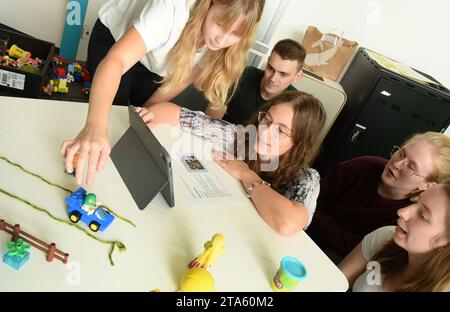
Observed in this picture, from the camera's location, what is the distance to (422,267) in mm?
959

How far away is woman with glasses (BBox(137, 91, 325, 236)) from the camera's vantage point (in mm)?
1117

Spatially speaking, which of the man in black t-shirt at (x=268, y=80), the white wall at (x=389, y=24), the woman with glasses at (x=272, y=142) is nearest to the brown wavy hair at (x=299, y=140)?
the woman with glasses at (x=272, y=142)

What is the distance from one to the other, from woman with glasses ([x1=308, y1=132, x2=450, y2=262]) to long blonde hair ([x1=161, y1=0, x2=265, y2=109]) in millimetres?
666

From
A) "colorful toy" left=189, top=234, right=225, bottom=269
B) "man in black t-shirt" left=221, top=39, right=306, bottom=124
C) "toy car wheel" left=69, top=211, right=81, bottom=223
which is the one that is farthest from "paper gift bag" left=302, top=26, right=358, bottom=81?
"toy car wheel" left=69, top=211, right=81, bottom=223

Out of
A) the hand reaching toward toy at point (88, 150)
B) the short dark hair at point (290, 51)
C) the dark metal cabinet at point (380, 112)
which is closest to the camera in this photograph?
the hand reaching toward toy at point (88, 150)

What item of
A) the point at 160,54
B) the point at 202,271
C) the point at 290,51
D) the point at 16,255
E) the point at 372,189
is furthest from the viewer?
the point at 290,51

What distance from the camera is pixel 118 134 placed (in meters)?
1.07

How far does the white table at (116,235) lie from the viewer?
0.63m

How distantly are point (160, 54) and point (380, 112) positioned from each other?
5.33ft

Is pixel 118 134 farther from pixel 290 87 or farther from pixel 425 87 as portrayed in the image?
pixel 425 87

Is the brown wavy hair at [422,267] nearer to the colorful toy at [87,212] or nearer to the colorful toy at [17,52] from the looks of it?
the colorful toy at [87,212]

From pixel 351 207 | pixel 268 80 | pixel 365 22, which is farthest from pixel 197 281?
pixel 365 22

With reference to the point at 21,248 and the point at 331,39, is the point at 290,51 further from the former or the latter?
the point at 21,248

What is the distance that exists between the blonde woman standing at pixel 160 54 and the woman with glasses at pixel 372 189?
0.67m
